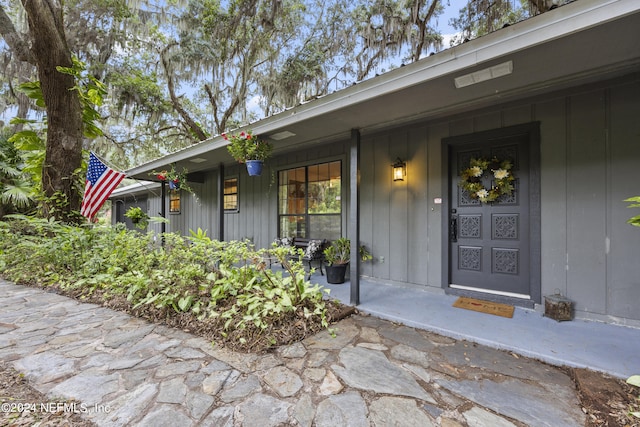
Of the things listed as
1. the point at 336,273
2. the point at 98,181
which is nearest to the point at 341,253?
the point at 336,273

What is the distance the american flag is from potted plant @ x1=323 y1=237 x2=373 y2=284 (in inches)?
128

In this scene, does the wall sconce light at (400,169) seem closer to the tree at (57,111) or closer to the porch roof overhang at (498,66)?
the porch roof overhang at (498,66)

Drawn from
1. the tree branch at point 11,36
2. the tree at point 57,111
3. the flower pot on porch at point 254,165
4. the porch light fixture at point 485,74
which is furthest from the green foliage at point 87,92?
the porch light fixture at point 485,74

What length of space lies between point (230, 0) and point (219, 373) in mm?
9051

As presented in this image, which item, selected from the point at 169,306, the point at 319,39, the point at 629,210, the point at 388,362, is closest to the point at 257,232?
the point at 169,306

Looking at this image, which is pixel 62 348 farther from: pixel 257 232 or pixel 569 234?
pixel 569 234

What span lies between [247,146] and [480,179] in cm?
312

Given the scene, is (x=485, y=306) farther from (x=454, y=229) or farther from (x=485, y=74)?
(x=485, y=74)

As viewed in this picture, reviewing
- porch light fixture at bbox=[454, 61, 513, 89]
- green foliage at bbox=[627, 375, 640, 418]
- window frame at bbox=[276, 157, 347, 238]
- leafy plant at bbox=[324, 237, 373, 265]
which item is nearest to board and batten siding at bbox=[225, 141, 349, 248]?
window frame at bbox=[276, 157, 347, 238]

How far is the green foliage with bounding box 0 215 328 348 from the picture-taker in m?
2.55

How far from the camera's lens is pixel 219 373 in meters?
1.84

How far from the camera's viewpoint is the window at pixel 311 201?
4.66 metres

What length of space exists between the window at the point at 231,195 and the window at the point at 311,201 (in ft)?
5.19

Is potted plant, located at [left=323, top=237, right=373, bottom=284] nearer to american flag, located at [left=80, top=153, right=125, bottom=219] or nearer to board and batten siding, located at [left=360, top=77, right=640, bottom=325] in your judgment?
board and batten siding, located at [left=360, top=77, right=640, bottom=325]
